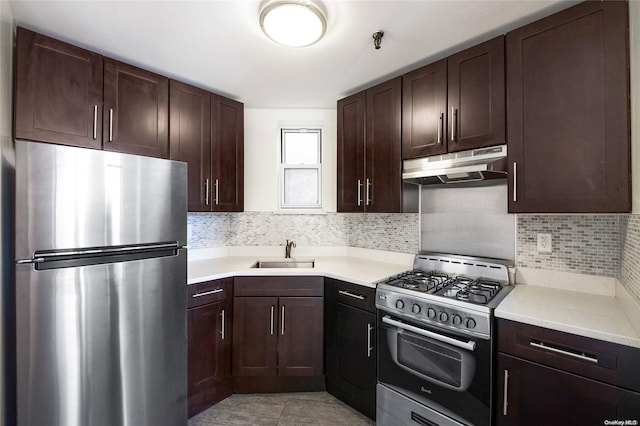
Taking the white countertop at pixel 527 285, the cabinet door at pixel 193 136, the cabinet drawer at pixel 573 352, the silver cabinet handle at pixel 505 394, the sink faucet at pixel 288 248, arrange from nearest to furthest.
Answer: the cabinet drawer at pixel 573 352 < the white countertop at pixel 527 285 < the silver cabinet handle at pixel 505 394 < the cabinet door at pixel 193 136 < the sink faucet at pixel 288 248

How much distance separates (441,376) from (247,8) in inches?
89.4

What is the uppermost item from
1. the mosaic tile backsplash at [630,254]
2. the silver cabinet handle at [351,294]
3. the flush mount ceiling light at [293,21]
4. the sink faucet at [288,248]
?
the flush mount ceiling light at [293,21]

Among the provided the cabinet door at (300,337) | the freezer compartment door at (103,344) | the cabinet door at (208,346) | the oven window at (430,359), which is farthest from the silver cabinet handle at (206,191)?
the oven window at (430,359)

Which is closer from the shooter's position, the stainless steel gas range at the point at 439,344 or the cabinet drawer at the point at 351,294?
the stainless steel gas range at the point at 439,344

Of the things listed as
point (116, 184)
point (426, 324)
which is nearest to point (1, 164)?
point (116, 184)

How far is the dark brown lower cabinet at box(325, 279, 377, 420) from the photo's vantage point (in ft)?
6.31

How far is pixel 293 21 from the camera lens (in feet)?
4.71

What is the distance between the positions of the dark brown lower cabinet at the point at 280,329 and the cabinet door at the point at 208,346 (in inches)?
3.2

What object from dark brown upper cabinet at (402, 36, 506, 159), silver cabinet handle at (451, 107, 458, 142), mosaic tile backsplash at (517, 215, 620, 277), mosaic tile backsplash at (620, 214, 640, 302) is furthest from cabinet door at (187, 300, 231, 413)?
mosaic tile backsplash at (620, 214, 640, 302)

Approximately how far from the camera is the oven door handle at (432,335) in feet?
4.71

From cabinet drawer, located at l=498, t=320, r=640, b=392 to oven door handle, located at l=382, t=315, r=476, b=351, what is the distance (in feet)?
0.45

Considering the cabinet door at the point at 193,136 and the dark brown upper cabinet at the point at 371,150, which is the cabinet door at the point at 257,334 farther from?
the dark brown upper cabinet at the point at 371,150

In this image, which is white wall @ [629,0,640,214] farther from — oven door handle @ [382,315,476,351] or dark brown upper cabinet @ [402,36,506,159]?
oven door handle @ [382,315,476,351]

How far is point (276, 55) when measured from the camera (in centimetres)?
192
